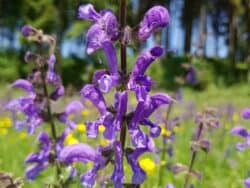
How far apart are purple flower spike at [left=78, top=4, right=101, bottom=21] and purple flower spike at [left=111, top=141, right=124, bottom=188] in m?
0.42

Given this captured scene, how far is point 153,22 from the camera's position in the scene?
6.11 feet

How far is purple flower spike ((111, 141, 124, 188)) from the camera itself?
184cm

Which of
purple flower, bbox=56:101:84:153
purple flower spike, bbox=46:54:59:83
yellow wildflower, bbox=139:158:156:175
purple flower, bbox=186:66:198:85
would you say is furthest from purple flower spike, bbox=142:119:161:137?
yellow wildflower, bbox=139:158:156:175

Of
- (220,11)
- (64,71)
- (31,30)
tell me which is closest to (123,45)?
(31,30)

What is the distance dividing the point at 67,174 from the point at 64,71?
77.7 ft

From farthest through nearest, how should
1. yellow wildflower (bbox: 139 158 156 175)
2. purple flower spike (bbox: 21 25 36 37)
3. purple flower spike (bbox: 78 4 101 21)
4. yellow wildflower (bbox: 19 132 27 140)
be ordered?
yellow wildflower (bbox: 19 132 27 140), yellow wildflower (bbox: 139 158 156 175), purple flower spike (bbox: 21 25 36 37), purple flower spike (bbox: 78 4 101 21)

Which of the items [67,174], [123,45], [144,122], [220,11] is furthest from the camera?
[220,11]

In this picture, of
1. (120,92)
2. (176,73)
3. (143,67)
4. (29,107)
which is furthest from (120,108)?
(176,73)

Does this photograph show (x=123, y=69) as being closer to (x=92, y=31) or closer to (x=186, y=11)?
(x=92, y=31)

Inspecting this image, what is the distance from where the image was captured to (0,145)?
612cm

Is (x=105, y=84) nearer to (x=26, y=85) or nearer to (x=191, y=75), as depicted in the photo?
(x=26, y=85)

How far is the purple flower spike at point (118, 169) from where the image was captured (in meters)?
1.84

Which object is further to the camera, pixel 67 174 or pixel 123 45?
pixel 67 174

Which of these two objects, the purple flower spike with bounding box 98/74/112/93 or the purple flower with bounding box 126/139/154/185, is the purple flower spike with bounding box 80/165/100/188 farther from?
the purple flower spike with bounding box 98/74/112/93
